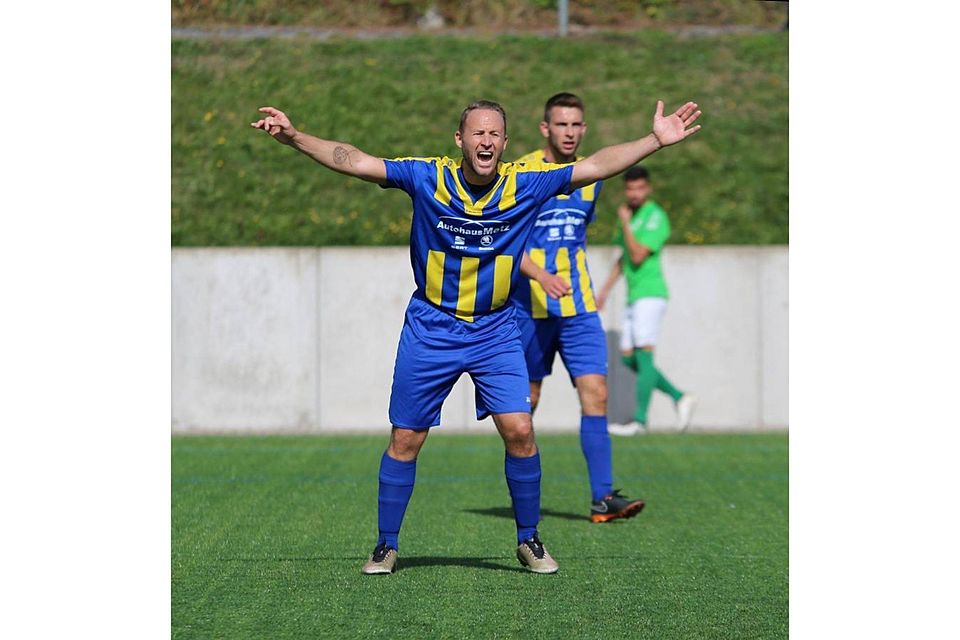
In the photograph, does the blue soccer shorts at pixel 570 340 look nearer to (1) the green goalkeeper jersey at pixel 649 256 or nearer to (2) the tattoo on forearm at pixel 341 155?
(2) the tattoo on forearm at pixel 341 155

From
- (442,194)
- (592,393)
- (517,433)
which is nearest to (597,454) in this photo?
(592,393)

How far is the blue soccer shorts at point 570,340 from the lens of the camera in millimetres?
8758

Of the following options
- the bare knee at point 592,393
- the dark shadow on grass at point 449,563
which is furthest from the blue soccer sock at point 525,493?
the bare knee at point 592,393

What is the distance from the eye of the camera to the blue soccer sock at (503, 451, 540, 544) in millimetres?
6801

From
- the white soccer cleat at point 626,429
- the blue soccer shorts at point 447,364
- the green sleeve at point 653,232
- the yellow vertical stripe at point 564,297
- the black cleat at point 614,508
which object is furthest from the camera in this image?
the white soccer cleat at point 626,429

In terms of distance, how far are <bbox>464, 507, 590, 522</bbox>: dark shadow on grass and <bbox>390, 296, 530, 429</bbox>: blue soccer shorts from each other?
202 cm

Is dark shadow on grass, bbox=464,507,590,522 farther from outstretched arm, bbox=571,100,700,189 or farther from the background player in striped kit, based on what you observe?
outstretched arm, bbox=571,100,700,189

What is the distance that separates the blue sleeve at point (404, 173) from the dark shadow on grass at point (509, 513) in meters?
2.71

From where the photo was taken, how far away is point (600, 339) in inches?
347

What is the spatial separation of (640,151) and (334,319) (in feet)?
28.1

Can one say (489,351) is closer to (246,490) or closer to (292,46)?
(246,490)

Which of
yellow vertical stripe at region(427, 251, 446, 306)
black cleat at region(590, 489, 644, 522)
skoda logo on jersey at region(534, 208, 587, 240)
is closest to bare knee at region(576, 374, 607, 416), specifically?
black cleat at region(590, 489, 644, 522)

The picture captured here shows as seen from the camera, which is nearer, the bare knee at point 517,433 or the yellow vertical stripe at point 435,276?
the yellow vertical stripe at point 435,276
